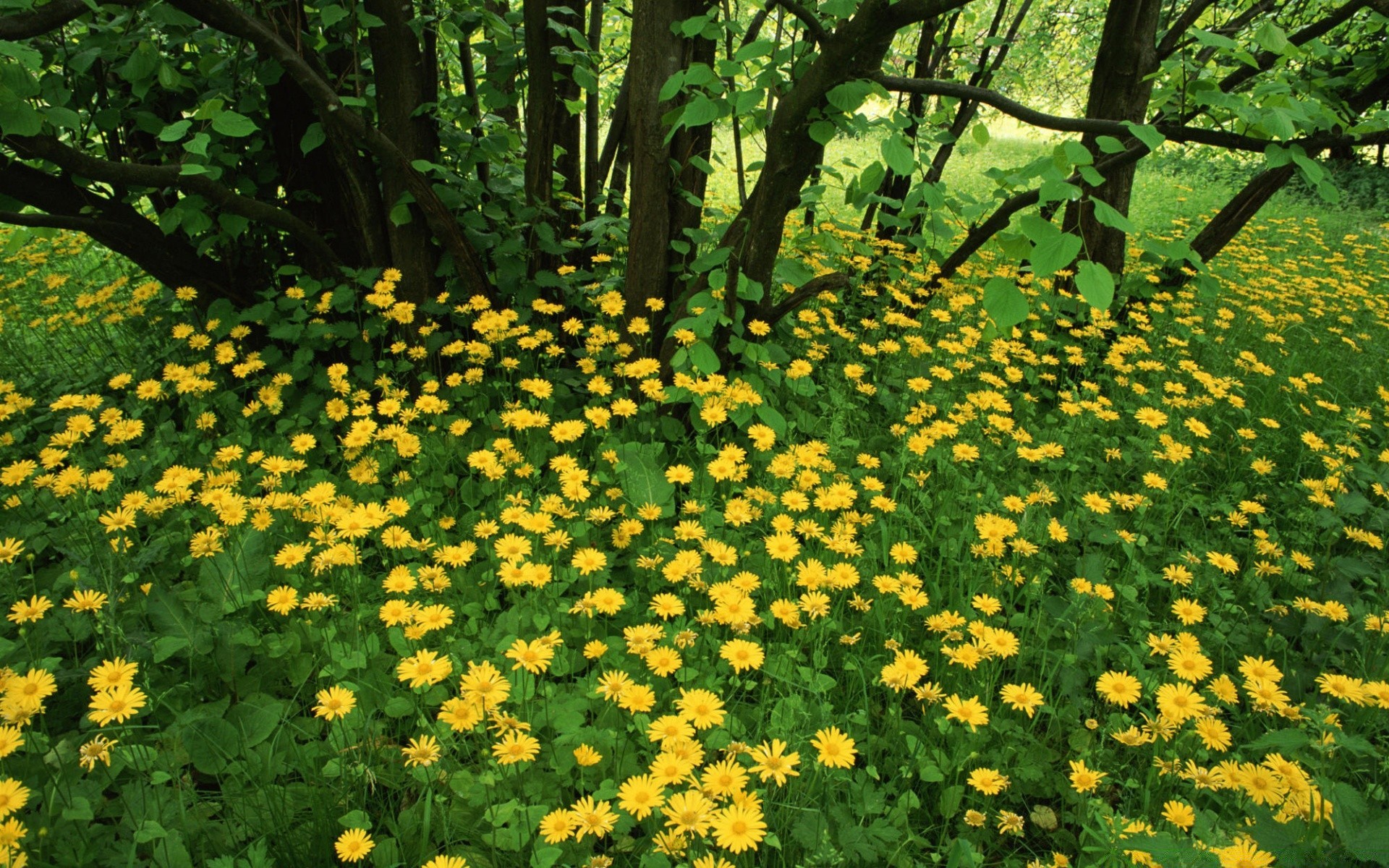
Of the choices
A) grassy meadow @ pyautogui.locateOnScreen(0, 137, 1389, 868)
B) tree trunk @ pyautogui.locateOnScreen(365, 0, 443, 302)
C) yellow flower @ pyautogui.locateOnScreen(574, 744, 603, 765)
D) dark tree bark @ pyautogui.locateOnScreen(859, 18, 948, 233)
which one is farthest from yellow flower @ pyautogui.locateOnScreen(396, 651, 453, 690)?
dark tree bark @ pyautogui.locateOnScreen(859, 18, 948, 233)

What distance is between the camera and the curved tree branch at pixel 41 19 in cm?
212

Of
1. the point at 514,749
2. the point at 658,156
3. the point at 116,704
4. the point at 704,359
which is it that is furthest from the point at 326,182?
the point at 514,749

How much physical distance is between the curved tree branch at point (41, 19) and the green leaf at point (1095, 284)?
285 centimetres

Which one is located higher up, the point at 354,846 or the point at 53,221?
the point at 53,221

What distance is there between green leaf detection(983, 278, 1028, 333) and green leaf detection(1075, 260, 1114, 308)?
0.11m

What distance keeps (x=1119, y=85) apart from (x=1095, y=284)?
10.5ft

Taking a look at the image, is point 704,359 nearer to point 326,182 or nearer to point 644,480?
point 644,480

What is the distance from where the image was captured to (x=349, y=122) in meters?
2.83

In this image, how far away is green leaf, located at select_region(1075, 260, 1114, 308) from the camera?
1.43m

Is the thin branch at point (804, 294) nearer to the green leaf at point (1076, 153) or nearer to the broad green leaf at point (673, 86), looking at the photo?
the broad green leaf at point (673, 86)

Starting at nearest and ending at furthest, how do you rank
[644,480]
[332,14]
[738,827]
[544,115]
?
[738,827] → [644,480] → [332,14] → [544,115]

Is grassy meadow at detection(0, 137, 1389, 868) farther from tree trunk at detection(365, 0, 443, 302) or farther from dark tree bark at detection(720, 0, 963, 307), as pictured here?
dark tree bark at detection(720, 0, 963, 307)

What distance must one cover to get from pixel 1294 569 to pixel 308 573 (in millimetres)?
3235

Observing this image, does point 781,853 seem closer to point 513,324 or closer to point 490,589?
point 490,589
